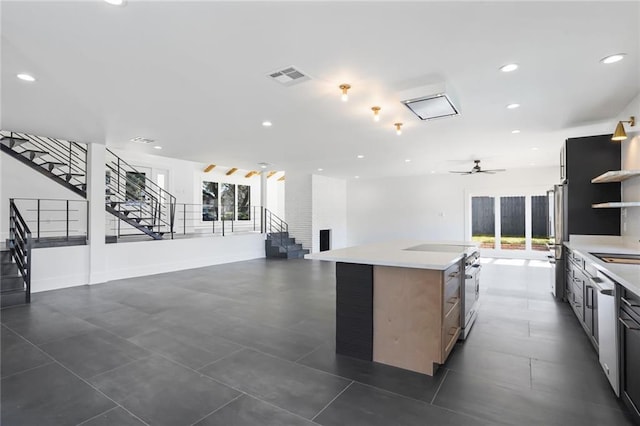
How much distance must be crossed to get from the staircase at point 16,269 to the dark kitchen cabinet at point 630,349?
6663 mm

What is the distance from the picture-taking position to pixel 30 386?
2.41m

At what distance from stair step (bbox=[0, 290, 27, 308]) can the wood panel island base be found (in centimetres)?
472

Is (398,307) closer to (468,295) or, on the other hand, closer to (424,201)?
(468,295)

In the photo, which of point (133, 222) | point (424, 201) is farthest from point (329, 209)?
point (133, 222)

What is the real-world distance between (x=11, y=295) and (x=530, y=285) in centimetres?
828

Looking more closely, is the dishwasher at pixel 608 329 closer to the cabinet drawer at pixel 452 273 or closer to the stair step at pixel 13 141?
the cabinet drawer at pixel 452 273

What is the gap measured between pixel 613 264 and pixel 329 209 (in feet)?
29.8

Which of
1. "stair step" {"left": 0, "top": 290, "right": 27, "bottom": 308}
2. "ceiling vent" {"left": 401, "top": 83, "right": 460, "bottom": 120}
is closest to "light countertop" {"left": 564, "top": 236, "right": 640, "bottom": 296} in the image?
"ceiling vent" {"left": 401, "top": 83, "right": 460, "bottom": 120}

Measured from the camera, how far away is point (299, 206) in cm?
1074

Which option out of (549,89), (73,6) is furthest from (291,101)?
(549,89)

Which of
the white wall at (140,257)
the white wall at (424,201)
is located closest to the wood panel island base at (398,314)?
the white wall at (140,257)

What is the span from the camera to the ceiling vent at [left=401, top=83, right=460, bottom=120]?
3271mm

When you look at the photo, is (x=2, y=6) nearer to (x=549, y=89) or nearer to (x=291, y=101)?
(x=291, y=101)

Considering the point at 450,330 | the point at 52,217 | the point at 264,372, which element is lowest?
the point at 264,372
